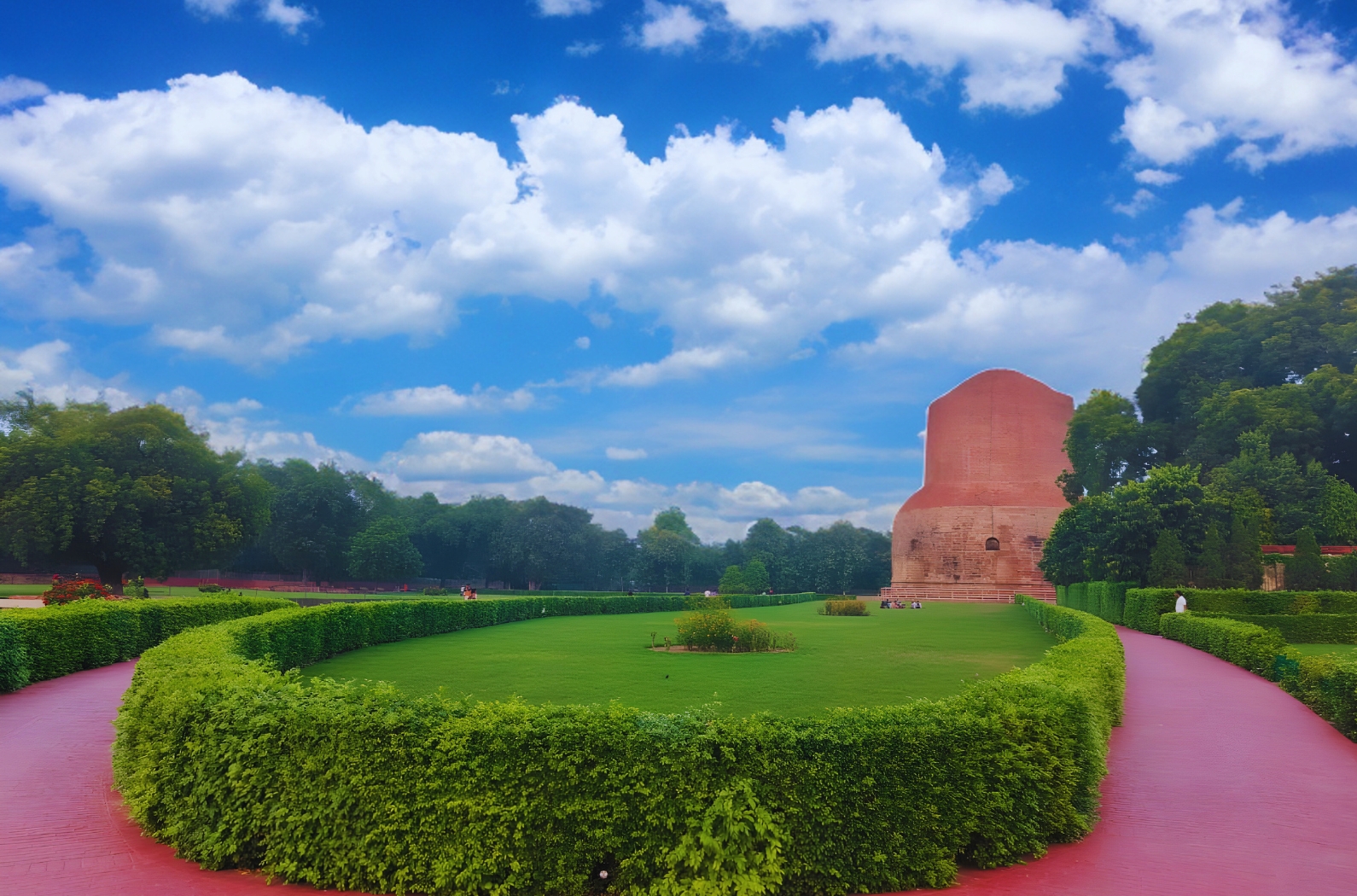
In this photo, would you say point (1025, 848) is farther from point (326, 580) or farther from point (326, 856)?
point (326, 580)

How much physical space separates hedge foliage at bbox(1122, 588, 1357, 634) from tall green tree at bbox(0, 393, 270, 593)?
3180cm

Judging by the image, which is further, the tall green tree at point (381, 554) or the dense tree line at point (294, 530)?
the tall green tree at point (381, 554)

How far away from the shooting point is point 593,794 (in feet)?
15.1

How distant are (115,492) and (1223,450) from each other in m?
39.3

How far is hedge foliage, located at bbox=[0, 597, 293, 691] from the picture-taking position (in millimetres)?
11031

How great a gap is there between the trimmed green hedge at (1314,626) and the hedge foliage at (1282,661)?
157 cm

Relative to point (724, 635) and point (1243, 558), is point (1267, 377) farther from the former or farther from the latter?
point (724, 635)

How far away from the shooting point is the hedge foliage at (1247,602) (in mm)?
20359

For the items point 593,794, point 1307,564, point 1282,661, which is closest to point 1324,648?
point 1282,661

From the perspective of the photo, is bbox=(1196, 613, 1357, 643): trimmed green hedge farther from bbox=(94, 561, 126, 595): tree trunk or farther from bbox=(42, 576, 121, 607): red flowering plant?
bbox=(94, 561, 126, 595): tree trunk

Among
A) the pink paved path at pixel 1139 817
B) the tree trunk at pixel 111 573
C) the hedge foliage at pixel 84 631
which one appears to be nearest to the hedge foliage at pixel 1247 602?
the pink paved path at pixel 1139 817

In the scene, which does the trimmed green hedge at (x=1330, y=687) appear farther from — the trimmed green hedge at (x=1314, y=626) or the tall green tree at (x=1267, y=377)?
the tall green tree at (x=1267, y=377)

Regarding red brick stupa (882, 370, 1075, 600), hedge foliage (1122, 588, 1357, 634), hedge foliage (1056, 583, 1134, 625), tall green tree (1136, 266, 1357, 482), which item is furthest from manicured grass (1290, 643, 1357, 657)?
red brick stupa (882, 370, 1075, 600)

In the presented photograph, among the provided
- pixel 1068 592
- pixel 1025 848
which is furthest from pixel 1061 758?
pixel 1068 592
